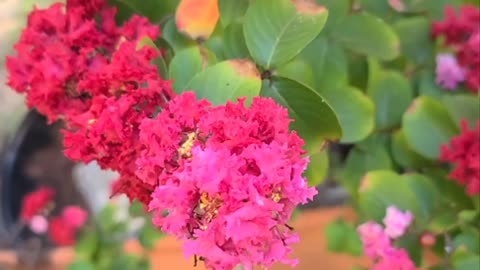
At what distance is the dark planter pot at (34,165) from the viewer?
1036 millimetres

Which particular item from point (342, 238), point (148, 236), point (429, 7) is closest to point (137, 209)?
point (148, 236)

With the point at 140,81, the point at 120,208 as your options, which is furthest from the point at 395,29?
the point at 120,208

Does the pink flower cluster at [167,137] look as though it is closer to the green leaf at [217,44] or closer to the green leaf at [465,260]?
the green leaf at [217,44]

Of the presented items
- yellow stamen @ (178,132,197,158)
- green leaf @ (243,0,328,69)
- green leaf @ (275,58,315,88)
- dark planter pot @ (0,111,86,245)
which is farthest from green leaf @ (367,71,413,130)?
dark planter pot @ (0,111,86,245)

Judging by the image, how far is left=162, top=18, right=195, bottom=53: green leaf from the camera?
1.79 ft

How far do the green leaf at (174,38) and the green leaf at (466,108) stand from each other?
0.77ft

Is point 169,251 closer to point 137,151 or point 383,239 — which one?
point 383,239

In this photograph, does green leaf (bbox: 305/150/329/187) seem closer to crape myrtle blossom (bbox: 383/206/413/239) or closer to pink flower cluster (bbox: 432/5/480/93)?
crape myrtle blossom (bbox: 383/206/413/239)

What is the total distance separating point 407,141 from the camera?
0.67 m

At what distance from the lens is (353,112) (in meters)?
0.61

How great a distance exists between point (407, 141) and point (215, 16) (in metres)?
0.23

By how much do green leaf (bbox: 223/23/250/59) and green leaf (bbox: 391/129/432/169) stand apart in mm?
220

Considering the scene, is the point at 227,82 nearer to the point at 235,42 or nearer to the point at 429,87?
the point at 235,42

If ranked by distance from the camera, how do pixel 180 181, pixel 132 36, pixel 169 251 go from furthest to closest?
pixel 169 251
pixel 132 36
pixel 180 181
